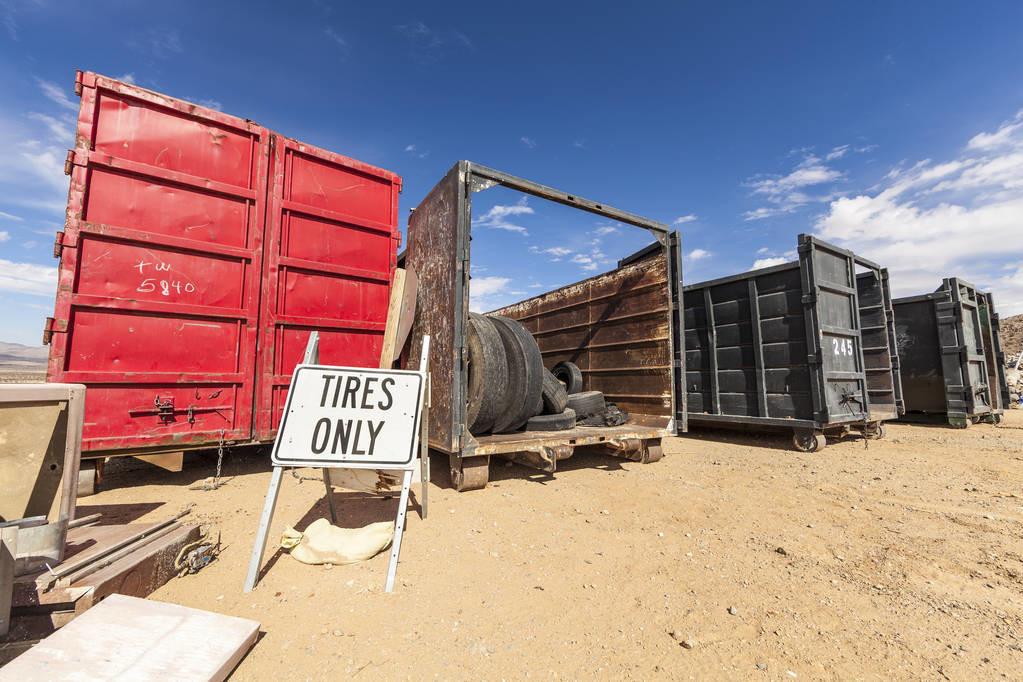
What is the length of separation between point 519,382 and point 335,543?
2.66 meters

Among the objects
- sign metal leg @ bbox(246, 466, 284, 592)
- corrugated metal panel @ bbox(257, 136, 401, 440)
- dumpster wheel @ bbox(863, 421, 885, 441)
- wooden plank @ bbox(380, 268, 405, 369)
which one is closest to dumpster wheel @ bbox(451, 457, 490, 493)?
wooden plank @ bbox(380, 268, 405, 369)

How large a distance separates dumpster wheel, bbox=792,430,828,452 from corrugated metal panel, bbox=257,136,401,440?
6.55 meters

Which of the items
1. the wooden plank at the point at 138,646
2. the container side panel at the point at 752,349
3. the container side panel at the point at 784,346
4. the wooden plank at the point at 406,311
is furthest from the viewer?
the container side panel at the point at 752,349

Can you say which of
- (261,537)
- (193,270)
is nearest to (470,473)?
(261,537)

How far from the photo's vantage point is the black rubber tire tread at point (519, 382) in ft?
15.9

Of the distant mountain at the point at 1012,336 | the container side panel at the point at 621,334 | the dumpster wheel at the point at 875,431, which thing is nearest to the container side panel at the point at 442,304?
the container side panel at the point at 621,334

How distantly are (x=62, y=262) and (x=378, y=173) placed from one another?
10.7ft

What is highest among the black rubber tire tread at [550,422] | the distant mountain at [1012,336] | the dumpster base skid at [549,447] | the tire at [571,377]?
the distant mountain at [1012,336]

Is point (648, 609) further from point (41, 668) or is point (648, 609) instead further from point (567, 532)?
point (41, 668)

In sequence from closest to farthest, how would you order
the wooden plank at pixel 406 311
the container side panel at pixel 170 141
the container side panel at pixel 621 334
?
1. the container side panel at pixel 170 141
2. the wooden plank at pixel 406 311
3. the container side panel at pixel 621 334

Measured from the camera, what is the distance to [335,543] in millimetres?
2652

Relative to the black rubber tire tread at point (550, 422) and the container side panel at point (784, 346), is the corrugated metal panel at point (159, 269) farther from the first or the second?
the container side panel at point (784, 346)

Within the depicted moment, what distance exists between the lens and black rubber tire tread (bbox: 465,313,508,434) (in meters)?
4.50

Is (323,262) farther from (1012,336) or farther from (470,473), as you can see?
(1012,336)
